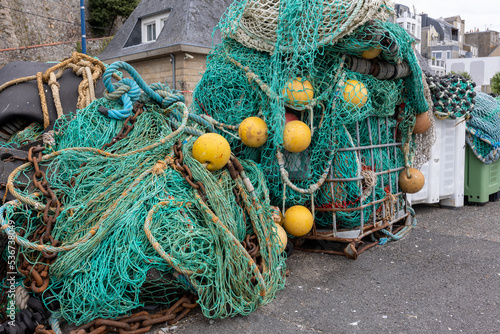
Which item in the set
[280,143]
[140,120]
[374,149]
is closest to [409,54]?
[374,149]

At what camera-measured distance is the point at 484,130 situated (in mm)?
5566

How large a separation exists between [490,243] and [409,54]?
6.75 feet

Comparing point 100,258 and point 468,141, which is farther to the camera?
point 468,141

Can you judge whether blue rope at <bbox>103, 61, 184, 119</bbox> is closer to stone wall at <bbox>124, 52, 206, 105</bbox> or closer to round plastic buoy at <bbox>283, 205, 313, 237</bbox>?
round plastic buoy at <bbox>283, 205, 313, 237</bbox>

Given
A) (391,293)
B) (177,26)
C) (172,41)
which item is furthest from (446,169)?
(177,26)

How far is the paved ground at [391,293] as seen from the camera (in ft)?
7.97

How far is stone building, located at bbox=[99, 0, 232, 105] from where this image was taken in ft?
41.0

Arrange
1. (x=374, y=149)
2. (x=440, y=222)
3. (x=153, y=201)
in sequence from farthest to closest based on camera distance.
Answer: (x=440, y=222) → (x=374, y=149) → (x=153, y=201)

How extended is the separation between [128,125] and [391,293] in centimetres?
233

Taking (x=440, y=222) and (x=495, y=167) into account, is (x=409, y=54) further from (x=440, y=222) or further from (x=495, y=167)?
(x=495, y=167)

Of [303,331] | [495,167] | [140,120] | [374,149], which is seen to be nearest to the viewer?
[303,331]

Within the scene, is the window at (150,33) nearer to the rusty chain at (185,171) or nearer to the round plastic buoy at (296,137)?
the round plastic buoy at (296,137)

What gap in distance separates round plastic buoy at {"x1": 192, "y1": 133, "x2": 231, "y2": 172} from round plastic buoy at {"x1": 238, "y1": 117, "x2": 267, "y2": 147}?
13.7 inches

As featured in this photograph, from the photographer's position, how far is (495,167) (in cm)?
612
